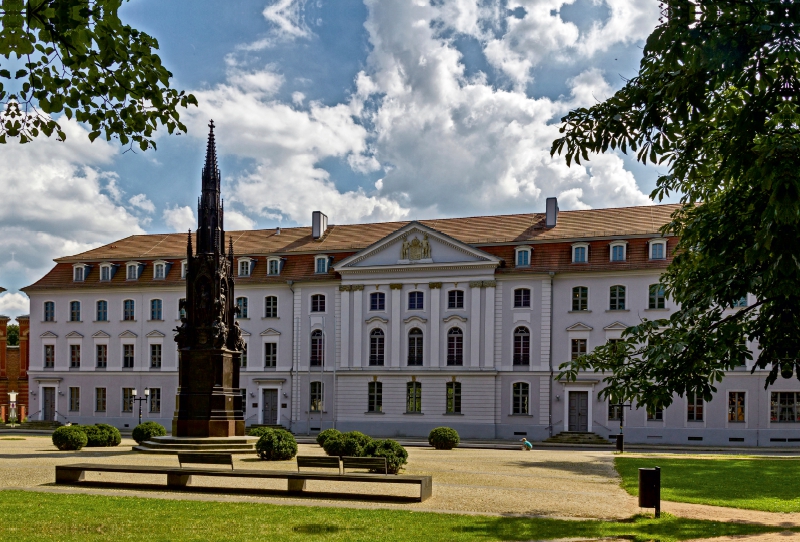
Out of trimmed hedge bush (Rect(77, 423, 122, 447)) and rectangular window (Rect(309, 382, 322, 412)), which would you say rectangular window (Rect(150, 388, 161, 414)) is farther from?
trimmed hedge bush (Rect(77, 423, 122, 447))

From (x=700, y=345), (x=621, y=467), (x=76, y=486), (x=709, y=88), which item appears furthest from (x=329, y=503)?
(x=621, y=467)

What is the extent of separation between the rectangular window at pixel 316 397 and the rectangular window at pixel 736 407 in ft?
71.8

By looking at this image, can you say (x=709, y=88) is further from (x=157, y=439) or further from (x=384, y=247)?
(x=384, y=247)

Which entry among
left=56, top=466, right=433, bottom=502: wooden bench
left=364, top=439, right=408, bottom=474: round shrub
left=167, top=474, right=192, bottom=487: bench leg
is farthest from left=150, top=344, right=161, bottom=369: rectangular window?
left=167, top=474, right=192, bottom=487: bench leg

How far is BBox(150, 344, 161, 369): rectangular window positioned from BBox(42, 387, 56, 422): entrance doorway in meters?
7.02

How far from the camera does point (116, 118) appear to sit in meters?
8.99

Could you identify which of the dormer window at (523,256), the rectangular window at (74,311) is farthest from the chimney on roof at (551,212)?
the rectangular window at (74,311)

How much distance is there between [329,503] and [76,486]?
19.2 ft

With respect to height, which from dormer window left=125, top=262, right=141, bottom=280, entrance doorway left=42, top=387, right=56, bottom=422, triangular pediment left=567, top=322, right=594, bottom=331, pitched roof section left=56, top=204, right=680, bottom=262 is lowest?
entrance doorway left=42, top=387, right=56, bottom=422

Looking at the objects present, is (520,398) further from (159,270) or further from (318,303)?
(159,270)

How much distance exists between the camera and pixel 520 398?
44281 mm

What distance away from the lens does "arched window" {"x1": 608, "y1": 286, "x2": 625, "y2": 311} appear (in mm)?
43344

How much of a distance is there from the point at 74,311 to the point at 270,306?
13.3 metres

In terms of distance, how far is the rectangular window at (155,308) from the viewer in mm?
50750
